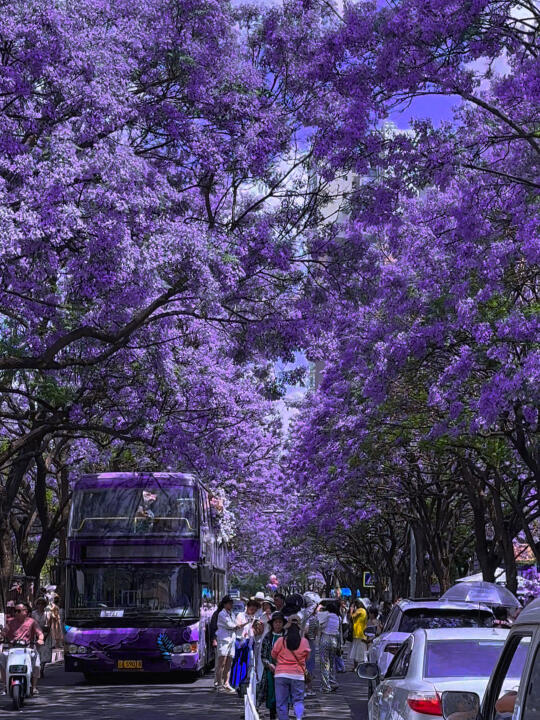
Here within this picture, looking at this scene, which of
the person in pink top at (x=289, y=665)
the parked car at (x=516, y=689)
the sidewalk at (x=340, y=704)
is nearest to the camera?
the parked car at (x=516, y=689)

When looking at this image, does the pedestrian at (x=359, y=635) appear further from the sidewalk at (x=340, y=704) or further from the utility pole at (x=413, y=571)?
the utility pole at (x=413, y=571)

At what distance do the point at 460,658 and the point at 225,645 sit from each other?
1283 cm

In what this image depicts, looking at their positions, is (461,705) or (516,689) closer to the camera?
(516,689)

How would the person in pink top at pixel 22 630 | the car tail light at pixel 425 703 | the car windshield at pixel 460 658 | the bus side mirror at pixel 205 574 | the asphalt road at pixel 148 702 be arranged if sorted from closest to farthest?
the car tail light at pixel 425 703 → the car windshield at pixel 460 658 → the asphalt road at pixel 148 702 → the person in pink top at pixel 22 630 → the bus side mirror at pixel 205 574

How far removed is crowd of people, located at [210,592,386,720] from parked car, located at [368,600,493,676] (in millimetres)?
993

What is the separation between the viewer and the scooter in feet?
60.3

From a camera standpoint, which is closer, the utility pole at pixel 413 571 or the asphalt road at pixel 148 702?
the asphalt road at pixel 148 702

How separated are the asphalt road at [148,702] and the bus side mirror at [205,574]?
78.1 inches

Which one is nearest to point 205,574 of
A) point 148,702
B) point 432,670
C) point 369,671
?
point 148,702

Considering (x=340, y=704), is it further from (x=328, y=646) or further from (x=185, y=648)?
(x=185, y=648)

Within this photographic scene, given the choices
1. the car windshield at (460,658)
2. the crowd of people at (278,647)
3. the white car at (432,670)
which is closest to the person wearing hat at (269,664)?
the crowd of people at (278,647)

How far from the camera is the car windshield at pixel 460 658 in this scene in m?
9.27

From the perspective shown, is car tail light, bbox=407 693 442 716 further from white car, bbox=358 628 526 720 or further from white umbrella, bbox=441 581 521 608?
white umbrella, bbox=441 581 521 608

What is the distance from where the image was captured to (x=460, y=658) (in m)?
9.51
